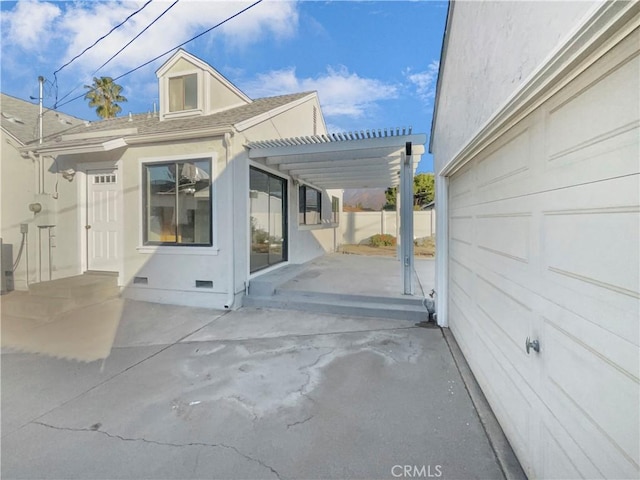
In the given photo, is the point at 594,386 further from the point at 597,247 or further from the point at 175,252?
the point at 175,252

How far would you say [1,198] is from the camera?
6828 mm

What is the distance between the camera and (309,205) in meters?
10.5

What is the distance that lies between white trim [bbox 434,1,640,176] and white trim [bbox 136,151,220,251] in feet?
16.2

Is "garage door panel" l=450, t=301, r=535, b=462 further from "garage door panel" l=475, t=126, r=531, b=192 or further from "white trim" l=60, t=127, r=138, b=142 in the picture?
"white trim" l=60, t=127, r=138, b=142

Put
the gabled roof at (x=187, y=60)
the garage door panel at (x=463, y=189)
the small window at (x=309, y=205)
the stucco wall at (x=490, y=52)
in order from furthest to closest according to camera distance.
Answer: the small window at (x=309, y=205) → the gabled roof at (x=187, y=60) → the garage door panel at (x=463, y=189) → the stucco wall at (x=490, y=52)

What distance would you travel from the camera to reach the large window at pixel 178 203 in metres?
6.07

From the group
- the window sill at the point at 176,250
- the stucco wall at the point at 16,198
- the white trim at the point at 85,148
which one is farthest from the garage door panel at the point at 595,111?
the stucco wall at the point at 16,198

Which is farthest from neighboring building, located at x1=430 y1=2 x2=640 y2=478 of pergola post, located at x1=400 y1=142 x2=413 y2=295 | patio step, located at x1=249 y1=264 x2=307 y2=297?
patio step, located at x1=249 y1=264 x2=307 y2=297

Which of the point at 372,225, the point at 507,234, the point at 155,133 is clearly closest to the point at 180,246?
the point at 155,133

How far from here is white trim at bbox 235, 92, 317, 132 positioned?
606 centimetres

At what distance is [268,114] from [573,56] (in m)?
6.80

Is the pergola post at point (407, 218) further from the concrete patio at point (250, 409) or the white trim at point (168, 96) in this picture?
the white trim at point (168, 96)

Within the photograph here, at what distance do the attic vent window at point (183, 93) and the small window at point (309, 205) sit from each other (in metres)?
3.76

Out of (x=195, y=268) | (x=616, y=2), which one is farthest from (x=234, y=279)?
(x=616, y=2)
